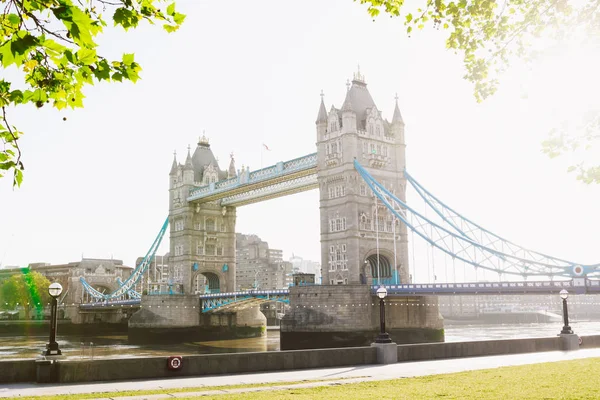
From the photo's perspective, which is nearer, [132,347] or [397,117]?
[397,117]

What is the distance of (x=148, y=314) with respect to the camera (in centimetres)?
6656

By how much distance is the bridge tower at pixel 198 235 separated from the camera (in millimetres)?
74500

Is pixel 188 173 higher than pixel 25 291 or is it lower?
higher

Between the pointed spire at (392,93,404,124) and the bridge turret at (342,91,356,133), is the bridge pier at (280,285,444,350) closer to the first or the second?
the bridge turret at (342,91,356,133)

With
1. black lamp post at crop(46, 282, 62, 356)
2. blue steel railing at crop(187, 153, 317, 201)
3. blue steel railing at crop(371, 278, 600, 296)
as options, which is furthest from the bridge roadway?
black lamp post at crop(46, 282, 62, 356)

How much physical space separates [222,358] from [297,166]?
41.6 meters

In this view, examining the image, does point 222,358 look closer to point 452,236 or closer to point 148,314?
point 452,236

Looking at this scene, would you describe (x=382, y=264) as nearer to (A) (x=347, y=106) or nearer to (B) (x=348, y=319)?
(B) (x=348, y=319)

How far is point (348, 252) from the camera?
5219 cm

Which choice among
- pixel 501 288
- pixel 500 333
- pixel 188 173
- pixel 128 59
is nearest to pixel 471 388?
pixel 128 59

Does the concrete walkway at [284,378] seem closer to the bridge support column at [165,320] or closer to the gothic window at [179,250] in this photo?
the bridge support column at [165,320]

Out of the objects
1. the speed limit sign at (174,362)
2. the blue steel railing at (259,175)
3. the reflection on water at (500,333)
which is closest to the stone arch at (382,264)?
the reflection on water at (500,333)

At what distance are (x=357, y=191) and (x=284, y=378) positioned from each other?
1440 inches

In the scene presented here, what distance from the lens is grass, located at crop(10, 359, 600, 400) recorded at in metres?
12.4
